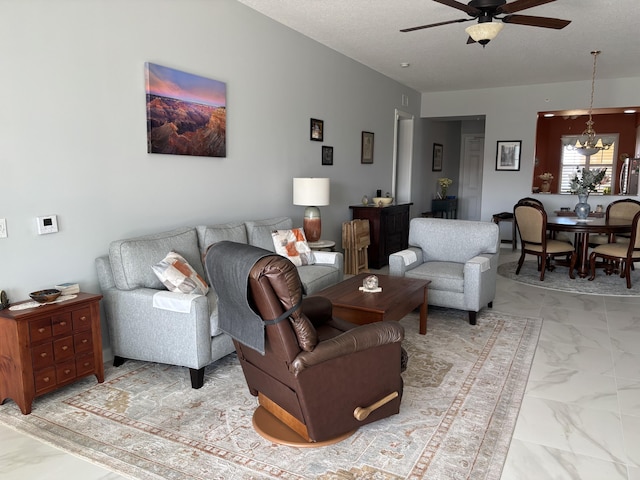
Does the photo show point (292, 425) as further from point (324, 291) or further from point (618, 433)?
point (618, 433)

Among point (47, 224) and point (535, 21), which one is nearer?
point (47, 224)

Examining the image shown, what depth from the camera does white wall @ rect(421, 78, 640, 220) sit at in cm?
762

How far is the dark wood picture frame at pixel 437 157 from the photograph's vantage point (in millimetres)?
9812

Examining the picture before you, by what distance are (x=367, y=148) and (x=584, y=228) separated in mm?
3049

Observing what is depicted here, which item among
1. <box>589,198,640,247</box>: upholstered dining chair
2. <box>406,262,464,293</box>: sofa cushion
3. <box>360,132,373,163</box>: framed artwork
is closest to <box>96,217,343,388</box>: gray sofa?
<box>406,262,464,293</box>: sofa cushion

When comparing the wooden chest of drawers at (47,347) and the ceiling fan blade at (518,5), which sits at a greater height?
the ceiling fan blade at (518,5)

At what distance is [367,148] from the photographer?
704 cm

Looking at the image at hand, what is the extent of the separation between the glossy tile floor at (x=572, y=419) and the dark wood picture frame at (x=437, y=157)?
5.86 metres

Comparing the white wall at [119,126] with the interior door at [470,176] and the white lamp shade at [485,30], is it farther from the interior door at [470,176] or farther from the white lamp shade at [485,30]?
the interior door at [470,176]

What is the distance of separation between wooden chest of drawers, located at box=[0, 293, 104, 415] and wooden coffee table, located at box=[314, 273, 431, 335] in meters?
1.60

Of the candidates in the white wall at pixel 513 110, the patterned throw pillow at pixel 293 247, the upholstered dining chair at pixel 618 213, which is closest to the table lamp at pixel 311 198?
the patterned throw pillow at pixel 293 247

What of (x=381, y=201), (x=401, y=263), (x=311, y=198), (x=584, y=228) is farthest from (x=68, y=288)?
(x=584, y=228)

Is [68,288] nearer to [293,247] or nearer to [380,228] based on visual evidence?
[293,247]

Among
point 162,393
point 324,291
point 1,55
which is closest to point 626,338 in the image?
point 324,291
